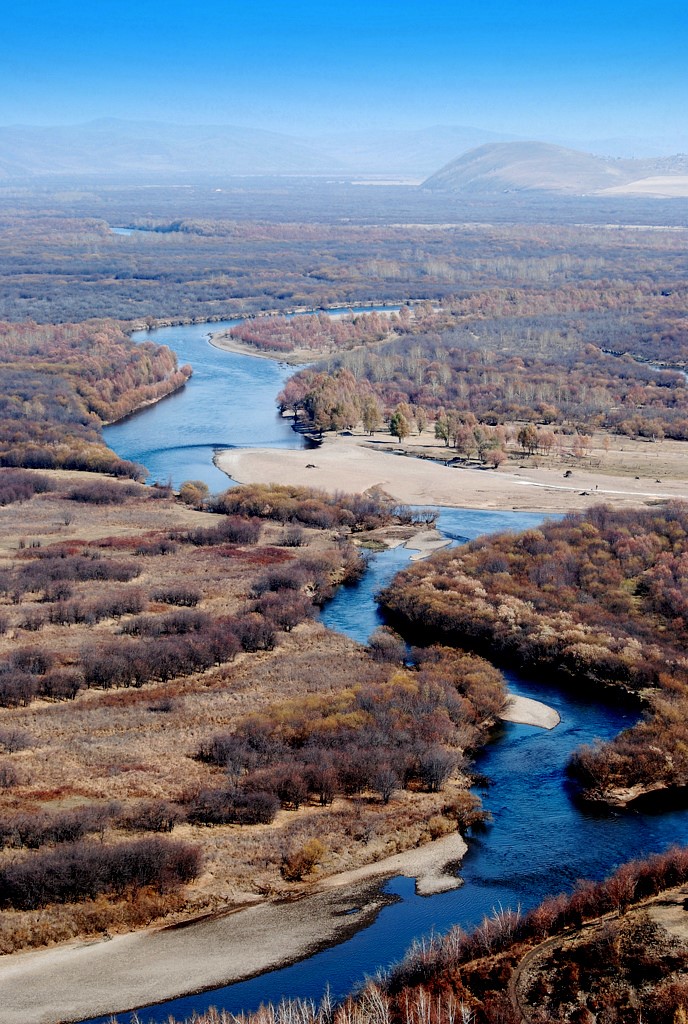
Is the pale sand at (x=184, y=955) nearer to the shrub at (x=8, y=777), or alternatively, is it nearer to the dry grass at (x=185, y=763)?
the dry grass at (x=185, y=763)

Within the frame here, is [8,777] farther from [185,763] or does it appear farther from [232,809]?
[232,809]

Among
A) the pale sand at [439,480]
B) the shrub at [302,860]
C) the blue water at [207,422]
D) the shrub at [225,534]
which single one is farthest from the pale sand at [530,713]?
the blue water at [207,422]

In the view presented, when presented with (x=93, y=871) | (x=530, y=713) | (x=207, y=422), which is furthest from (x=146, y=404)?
(x=93, y=871)

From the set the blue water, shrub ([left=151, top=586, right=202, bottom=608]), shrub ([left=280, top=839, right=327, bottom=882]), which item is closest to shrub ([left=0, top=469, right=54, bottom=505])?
the blue water

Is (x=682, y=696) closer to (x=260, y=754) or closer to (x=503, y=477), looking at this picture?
(x=260, y=754)

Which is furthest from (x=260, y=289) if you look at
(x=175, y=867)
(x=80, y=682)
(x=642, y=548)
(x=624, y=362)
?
(x=175, y=867)

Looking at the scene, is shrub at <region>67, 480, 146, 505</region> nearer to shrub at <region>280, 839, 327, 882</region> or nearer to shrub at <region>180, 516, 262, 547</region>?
shrub at <region>180, 516, 262, 547</region>
